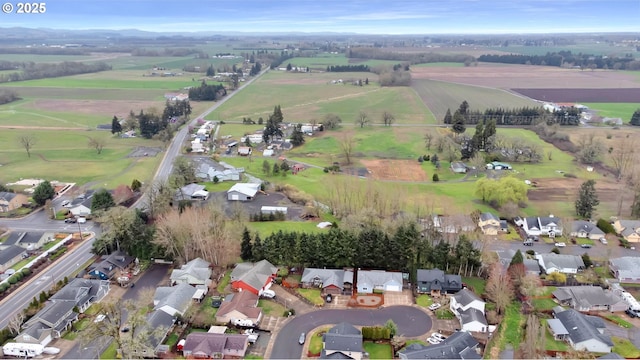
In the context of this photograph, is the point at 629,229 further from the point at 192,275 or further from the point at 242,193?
the point at 192,275

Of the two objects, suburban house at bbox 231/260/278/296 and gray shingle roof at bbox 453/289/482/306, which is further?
suburban house at bbox 231/260/278/296

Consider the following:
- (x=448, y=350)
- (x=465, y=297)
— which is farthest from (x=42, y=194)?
(x=448, y=350)

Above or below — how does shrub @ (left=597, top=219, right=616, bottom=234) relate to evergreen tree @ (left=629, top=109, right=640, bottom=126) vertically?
below

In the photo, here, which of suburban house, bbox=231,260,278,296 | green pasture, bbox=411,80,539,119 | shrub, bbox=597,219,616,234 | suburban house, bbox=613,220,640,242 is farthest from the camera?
green pasture, bbox=411,80,539,119

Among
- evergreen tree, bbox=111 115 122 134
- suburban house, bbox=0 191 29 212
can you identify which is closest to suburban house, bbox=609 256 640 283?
suburban house, bbox=0 191 29 212

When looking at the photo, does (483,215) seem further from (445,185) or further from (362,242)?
(362,242)

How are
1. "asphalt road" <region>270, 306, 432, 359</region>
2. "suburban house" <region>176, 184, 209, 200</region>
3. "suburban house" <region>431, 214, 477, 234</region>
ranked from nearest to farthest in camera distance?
"asphalt road" <region>270, 306, 432, 359</region>
"suburban house" <region>431, 214, 477, 234</region>
"suburban house" <region>176, 184, 209, 200</region>

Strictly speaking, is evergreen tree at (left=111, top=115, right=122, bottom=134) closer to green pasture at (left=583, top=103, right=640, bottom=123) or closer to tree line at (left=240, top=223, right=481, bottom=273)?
tree line at (left=240, top=223, right=481, bottom=273)

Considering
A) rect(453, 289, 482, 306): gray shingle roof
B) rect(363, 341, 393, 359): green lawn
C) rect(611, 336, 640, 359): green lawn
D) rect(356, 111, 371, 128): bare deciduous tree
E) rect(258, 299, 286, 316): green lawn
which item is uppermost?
rect(356, 111, 371, 128): bare deciduous tree
